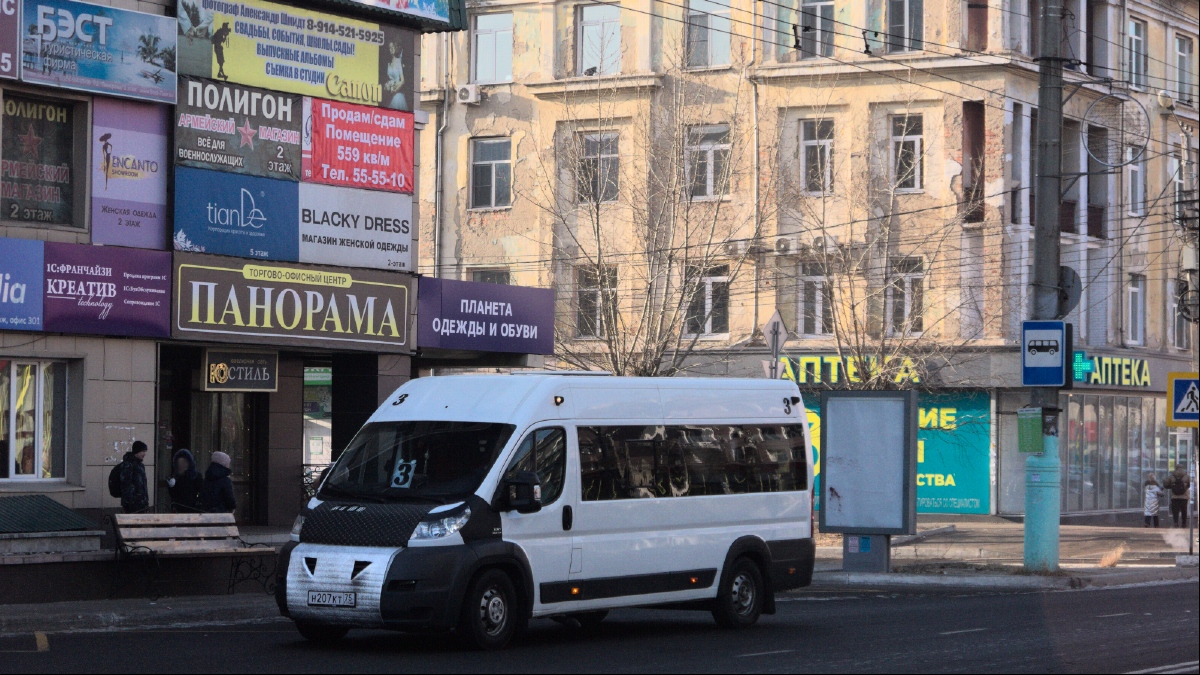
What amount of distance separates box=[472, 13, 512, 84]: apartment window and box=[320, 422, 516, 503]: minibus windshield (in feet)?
98.2

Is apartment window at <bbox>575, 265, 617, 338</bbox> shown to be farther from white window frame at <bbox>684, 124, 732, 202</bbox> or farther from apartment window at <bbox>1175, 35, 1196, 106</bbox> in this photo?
apartment window at <bbox>1175, 35, 1196, 106</bbox>

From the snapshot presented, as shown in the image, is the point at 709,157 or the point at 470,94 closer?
the point at 709,157

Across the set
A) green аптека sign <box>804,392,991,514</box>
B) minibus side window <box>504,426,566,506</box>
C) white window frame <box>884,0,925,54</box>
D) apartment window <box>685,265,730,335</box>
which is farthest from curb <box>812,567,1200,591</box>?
white window frame <box>884,0,925,54</box>

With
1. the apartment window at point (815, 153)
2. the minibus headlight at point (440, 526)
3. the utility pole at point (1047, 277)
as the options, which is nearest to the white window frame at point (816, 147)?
the apartment window at point (815, 153)

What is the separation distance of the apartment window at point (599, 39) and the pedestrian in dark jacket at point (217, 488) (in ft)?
78.5

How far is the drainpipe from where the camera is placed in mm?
43656

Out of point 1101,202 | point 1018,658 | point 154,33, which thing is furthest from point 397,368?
point 1101,202

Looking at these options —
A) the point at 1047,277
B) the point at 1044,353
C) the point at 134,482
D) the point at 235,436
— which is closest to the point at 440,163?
the point at 235,436

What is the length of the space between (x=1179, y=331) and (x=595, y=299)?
18837 mm

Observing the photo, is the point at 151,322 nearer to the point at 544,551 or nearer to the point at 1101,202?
the point at 544,551

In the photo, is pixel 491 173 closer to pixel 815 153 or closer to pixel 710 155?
pixel 710 155

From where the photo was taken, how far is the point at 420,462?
45.2ft

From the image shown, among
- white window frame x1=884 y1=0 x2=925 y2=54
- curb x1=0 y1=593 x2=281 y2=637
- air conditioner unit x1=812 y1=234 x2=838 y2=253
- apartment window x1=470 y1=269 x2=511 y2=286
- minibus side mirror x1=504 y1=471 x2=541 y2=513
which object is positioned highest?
white window frame x1=884 y1=0 x2=925 y2=54

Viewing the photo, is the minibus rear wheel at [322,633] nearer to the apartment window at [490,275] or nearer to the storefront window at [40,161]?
the storefront window at [40,161]
